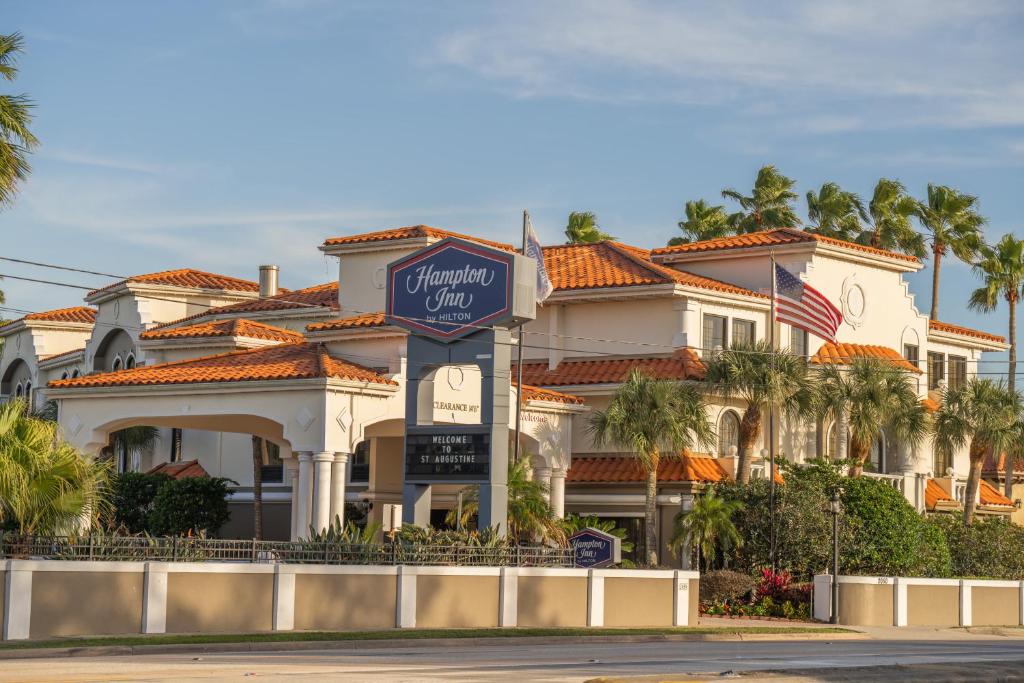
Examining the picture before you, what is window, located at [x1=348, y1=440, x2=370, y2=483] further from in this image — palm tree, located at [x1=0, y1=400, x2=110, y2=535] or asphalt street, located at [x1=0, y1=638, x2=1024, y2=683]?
palm tree, located at [x1=0, y1=400, x2=110, y2=535]

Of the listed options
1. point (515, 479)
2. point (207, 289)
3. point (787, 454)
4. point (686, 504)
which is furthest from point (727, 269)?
point (207, 289)

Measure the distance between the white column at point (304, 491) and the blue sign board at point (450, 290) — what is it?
4.55m

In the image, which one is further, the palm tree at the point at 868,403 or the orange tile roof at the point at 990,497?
the orange tile roof at the point at 990,497

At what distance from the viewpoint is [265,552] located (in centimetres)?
3195

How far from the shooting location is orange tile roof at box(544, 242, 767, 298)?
49.1m

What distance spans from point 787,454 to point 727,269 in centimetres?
653

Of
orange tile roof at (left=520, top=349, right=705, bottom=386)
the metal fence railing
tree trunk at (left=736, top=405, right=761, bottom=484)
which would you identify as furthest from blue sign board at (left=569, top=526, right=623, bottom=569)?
orange tile roof at (left=520, top=349, right=705, bottom=386)

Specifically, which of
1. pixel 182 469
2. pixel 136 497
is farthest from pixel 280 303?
pixel 136 497

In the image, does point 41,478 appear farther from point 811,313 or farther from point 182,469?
point 811,313

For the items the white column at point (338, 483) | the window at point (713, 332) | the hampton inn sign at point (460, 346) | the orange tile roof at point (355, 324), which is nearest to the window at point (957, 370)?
the window at point (713, 332)

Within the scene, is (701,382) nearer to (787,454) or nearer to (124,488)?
(787,454)

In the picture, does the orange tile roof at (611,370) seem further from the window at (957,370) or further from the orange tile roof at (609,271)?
the window at (957,370)

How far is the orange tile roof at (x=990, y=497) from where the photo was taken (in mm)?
56353

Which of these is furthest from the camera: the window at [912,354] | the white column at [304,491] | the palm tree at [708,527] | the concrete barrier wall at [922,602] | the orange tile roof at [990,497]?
the orange tile roof at [990,497]
